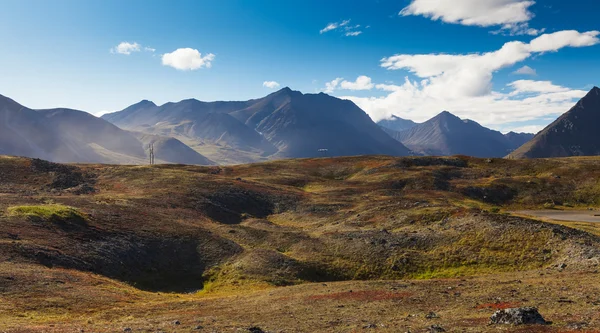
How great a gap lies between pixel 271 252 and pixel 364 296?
941 inches

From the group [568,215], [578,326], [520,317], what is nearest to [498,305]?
[520,317]

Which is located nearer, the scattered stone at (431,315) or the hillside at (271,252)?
the scattered stone at (431,315)

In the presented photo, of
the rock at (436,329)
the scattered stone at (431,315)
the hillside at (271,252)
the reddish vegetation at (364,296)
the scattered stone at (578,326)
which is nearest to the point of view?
the scattered stone at (578,326)

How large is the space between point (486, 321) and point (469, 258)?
30.1 meters

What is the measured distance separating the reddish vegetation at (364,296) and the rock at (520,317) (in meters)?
11.8

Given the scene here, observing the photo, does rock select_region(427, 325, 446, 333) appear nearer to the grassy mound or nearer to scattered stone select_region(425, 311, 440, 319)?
scattered stone select_region(425, 311, 440, 319)

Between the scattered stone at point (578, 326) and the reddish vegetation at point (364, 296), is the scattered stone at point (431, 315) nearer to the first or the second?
the reddish vegetation at point (364, 296)

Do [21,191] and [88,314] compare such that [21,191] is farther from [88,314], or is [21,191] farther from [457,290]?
[457,290]

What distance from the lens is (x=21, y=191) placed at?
80312mm

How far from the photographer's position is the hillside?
29453mm

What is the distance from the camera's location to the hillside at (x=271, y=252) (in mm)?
29453

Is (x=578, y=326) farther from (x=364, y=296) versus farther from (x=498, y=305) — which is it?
(x=364, y=296)

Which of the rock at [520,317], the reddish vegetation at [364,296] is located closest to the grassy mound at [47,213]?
the reddish vegetation at [364,296]

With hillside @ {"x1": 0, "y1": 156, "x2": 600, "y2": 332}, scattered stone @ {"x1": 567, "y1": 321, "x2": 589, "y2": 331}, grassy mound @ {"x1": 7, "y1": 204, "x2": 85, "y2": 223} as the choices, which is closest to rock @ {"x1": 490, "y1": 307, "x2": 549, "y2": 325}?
hillside @ {"x1": 0, "y1": 156, "x2": 600, "y2": 332}
